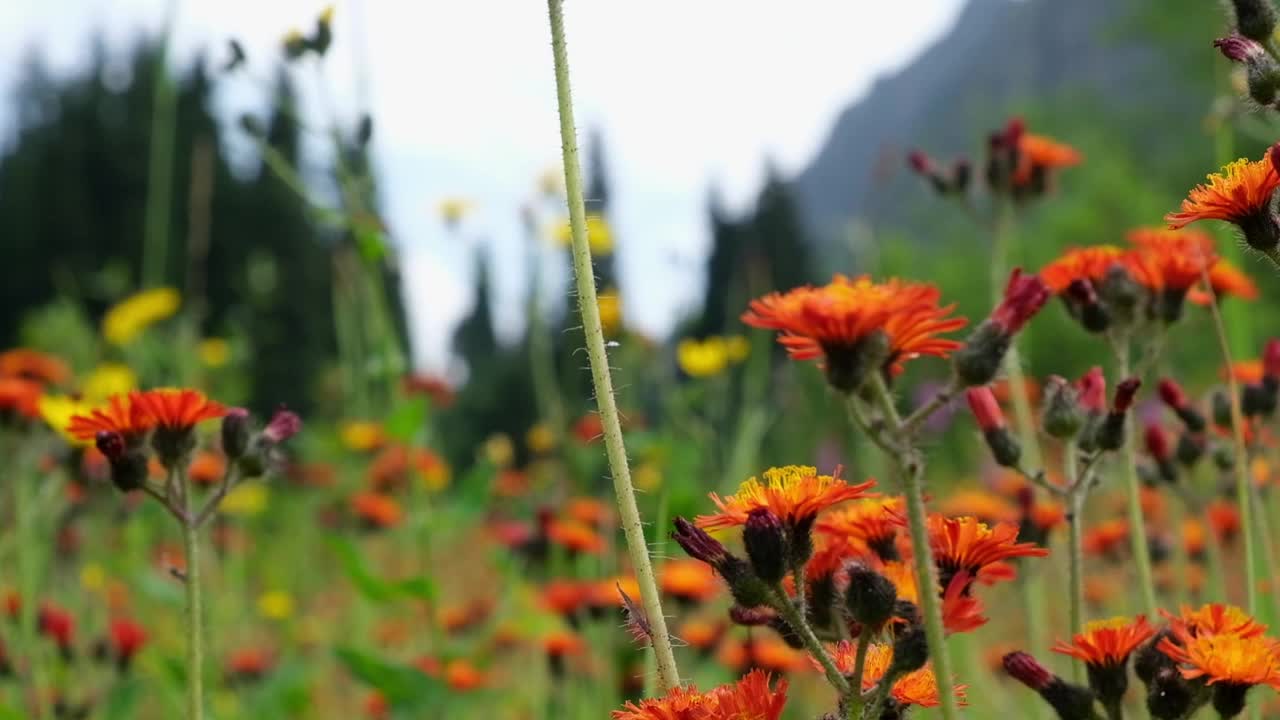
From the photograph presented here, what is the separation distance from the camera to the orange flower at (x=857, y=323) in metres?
0.97

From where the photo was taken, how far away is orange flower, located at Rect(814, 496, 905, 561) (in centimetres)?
144

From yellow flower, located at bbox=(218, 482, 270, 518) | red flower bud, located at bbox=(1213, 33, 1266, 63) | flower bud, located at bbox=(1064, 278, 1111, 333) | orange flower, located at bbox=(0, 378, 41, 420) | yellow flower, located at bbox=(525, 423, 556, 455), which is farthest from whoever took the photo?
yellow flower, located at bbox=(218, 482, 270, 518)

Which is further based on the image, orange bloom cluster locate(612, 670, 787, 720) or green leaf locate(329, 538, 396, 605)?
green leaf locate(329, 538, 396, 605)

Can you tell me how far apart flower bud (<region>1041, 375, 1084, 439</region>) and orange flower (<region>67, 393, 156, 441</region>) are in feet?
4.38

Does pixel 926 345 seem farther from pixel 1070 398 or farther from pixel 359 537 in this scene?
pixel 359 537

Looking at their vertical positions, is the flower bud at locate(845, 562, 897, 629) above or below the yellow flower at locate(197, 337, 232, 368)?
below

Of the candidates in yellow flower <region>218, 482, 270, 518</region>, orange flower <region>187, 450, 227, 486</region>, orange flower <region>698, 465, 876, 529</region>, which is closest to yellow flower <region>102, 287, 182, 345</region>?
yellow flower <region>218, 482, 270, 518</region>

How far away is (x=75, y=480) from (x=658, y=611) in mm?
3230

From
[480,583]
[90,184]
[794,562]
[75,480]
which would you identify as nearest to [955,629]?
[794,562]

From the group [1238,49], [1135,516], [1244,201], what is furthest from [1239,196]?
[1135,516]

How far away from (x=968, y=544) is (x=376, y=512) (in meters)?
4.23

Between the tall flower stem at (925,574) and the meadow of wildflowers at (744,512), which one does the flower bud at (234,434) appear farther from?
the tall flower stem at (925,574)

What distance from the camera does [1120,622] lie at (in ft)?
4.46

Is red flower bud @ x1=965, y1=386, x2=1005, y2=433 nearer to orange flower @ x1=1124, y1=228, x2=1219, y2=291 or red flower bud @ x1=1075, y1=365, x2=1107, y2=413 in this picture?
red flower bud @ x1=1075, y1=365, x2=1107, y2=413
